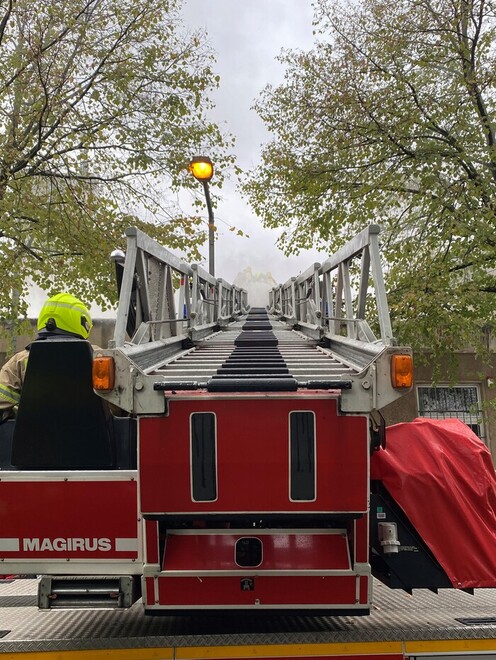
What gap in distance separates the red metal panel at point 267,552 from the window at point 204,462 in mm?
260

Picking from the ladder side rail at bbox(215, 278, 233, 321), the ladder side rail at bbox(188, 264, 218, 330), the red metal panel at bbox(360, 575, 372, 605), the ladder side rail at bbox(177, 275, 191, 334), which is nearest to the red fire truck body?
the red metal panel at bbox(360, 575, 372, 605)

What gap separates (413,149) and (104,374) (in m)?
9.71

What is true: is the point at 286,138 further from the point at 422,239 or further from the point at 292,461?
the point at 292,461

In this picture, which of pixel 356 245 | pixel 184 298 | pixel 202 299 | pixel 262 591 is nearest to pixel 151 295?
pixel 356 245

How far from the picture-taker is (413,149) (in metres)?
10.8

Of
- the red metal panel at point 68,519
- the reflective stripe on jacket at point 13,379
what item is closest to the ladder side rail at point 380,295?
the red metal panel at point 68,519

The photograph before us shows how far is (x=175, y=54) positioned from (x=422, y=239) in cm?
556

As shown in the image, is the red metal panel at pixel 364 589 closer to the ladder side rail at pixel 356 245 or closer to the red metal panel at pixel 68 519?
the red metal panel at pixel 68 519

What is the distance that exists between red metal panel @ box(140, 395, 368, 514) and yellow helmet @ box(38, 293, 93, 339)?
1.22 m

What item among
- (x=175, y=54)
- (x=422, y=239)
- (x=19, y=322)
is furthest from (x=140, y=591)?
(x=175, y=54)

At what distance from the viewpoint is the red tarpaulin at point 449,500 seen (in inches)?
104

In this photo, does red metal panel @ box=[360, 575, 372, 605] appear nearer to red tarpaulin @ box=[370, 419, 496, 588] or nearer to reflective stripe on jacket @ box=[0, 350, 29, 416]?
red tarpaulin @ box=[370, 419, 496, 588]

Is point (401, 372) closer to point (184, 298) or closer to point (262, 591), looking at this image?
point (262, 591)

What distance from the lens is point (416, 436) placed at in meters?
2.89
